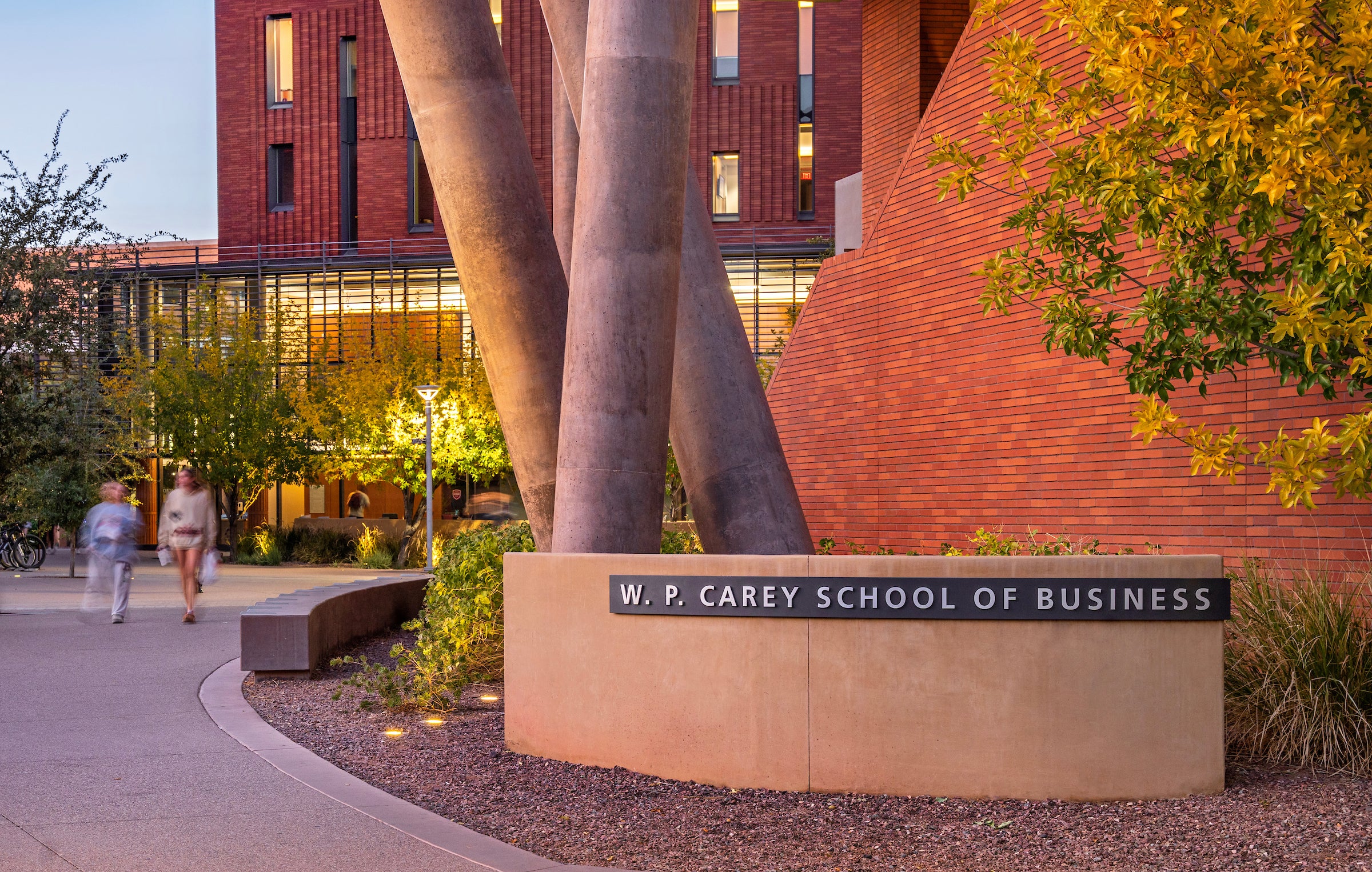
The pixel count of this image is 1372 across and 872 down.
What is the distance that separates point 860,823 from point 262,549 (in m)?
29.9

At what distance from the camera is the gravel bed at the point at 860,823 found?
5859mm

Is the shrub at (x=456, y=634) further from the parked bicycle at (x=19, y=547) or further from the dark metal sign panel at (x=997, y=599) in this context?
the parked bicycle at (x=19, y=547)

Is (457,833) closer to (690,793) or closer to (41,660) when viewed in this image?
(690,793)

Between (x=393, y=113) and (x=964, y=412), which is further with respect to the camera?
(x=393, y=113)

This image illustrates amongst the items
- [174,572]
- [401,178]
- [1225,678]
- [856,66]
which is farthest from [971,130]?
[401,178]

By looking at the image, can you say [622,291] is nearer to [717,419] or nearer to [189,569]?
[717,419]

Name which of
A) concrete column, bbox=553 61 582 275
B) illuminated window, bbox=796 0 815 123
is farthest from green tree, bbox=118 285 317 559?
concrete column, bbox=553 61 582 275

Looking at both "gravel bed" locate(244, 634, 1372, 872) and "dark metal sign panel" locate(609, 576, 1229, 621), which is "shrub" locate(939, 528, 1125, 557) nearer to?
"dark metal sign panel" locate(609, 576, 1229, 621)

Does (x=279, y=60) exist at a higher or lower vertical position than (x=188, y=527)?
higher

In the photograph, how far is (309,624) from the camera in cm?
1123

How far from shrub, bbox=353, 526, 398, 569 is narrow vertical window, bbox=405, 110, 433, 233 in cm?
1233

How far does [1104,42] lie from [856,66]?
116 feet

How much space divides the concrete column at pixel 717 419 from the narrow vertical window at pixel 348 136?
33035 millimetres

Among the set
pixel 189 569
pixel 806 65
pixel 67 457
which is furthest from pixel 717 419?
pixel 806 65
